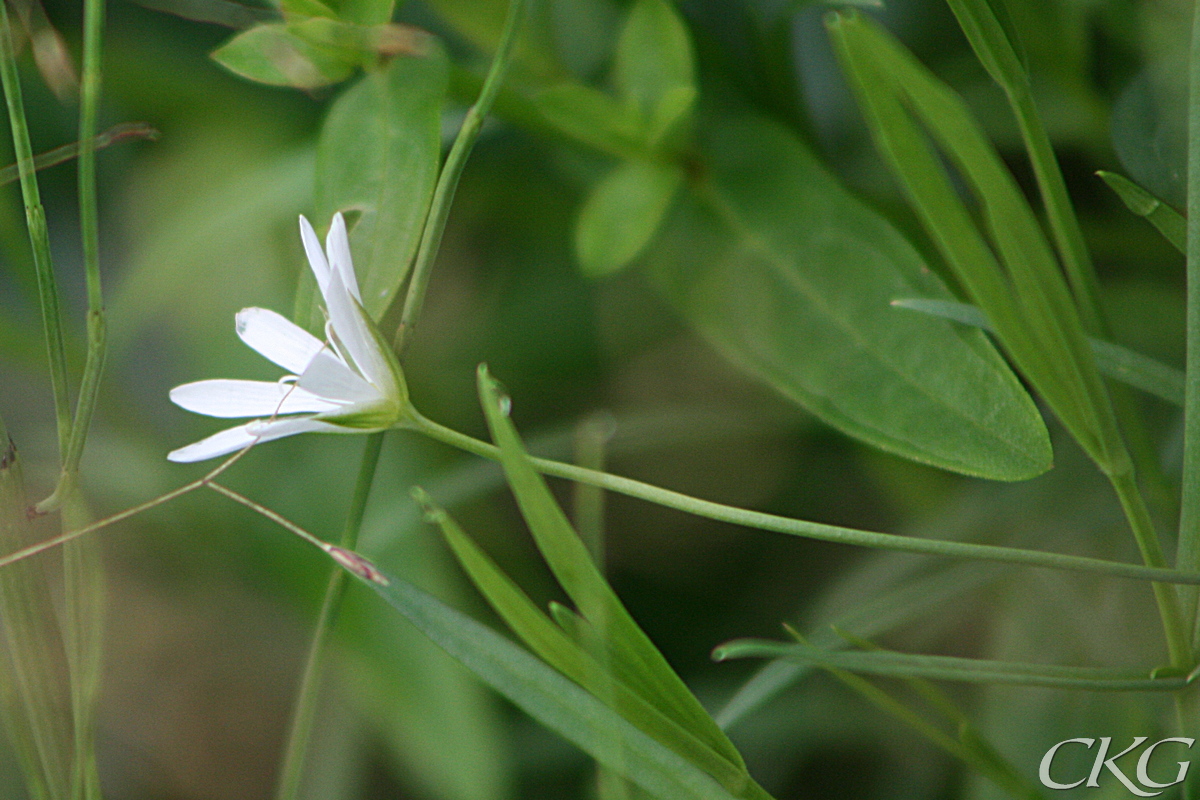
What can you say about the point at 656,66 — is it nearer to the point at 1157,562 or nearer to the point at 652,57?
the point at 652,57

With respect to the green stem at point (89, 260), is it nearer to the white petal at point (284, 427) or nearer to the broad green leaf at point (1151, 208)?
the white petal at point (284, 427)

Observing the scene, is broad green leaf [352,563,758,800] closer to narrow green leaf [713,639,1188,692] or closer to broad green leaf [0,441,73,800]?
narrow green leaf [713,639,1188,692]

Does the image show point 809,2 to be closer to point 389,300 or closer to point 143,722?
point 389,300

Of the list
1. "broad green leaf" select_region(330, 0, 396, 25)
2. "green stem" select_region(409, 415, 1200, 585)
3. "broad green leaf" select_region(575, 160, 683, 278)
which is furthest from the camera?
"broad green leaf" select_region(575, 160, 683, 278)

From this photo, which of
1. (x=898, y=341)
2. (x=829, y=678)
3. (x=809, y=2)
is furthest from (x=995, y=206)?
(x=829, y=678)

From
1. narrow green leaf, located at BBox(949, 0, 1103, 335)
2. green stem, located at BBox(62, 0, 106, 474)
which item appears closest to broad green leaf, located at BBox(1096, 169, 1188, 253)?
narrow green leaf, located at BBox(949, 0, 1103, 335)

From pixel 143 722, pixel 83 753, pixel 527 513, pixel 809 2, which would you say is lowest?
pixel 143 722

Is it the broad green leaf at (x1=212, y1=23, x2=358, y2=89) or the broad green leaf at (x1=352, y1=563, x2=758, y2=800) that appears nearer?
the broad green leaf at (x1=352, y1=563, x2=758, y2=800)
